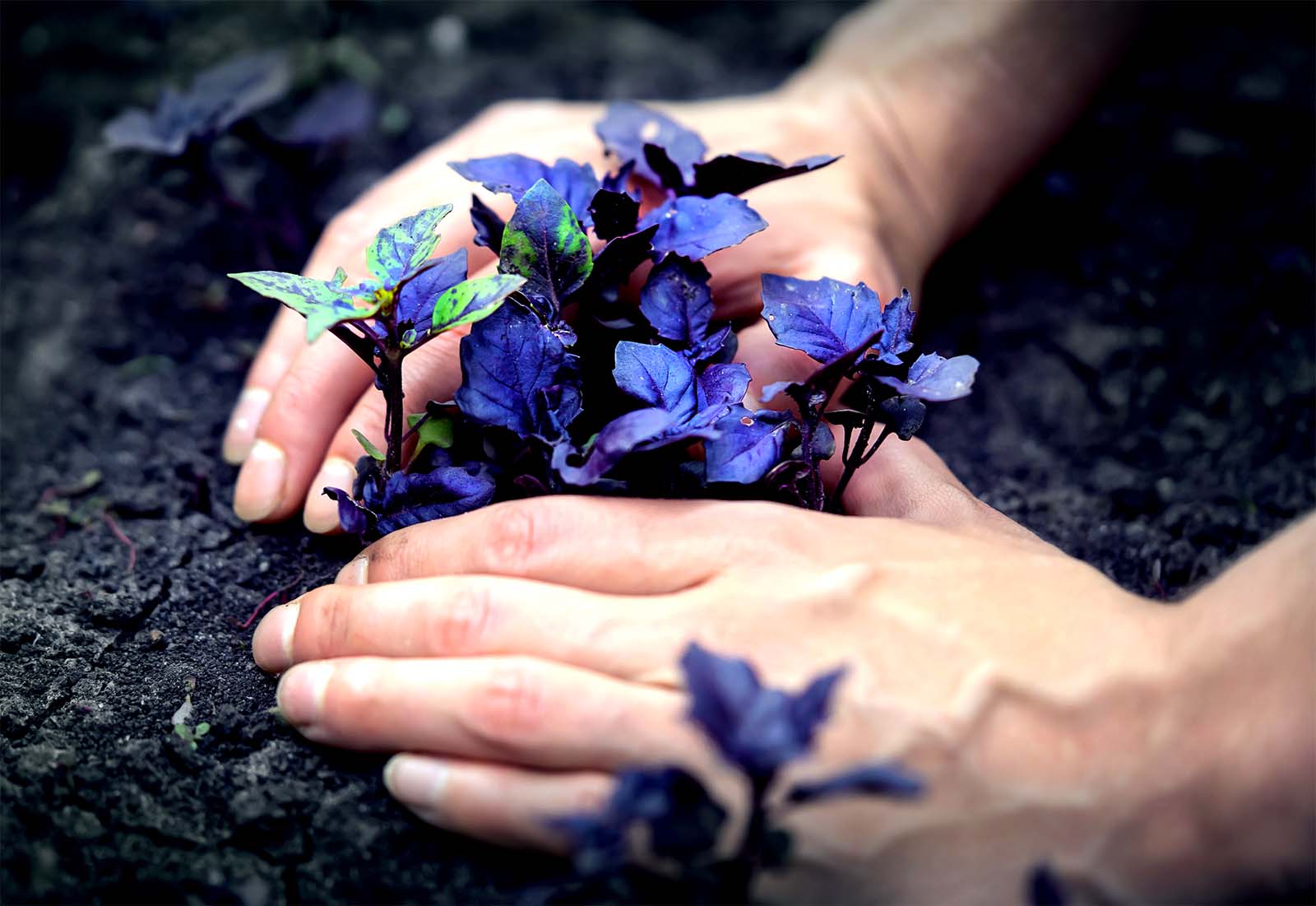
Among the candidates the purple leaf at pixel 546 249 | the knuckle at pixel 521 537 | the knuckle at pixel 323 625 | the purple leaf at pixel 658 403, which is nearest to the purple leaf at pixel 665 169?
the purple leaf at pixel 546 249

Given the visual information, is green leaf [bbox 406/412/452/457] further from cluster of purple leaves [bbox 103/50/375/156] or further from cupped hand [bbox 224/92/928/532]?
cluster of purple leaves [bbox 103/50/375/156]

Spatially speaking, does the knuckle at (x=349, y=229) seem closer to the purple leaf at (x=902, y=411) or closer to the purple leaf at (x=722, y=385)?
the purple leaf at (x=722, y=385)

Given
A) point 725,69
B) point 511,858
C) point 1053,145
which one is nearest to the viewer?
point 511,858

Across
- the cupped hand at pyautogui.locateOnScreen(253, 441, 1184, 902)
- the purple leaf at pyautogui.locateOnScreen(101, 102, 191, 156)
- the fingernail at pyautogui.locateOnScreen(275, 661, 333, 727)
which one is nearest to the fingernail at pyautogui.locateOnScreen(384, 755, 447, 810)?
the cupped hand at pyautogui.locateOnScreen(253, 441, 1184, 902)

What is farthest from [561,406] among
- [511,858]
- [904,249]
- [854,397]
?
[904,249]

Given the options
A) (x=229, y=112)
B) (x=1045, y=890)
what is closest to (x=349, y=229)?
(x=229, y=112)

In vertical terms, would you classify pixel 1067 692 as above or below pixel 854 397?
below

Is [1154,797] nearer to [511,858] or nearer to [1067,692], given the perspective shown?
[1067,692]

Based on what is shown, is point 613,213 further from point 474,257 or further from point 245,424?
point 245,424
